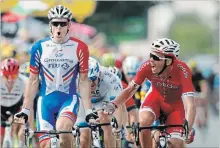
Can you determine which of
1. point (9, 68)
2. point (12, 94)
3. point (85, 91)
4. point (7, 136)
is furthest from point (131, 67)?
point (85, 91)

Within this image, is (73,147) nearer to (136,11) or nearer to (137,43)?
(136,11)

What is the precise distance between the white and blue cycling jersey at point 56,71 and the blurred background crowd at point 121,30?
20.6 feet

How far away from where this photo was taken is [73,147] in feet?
40.5

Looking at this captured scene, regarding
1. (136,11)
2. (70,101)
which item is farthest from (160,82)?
(136,11)

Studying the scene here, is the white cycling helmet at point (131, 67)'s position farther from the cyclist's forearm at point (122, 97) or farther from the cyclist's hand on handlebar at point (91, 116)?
the cyclist's hand on handlebar at point (91, 116)

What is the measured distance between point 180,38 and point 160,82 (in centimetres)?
9900

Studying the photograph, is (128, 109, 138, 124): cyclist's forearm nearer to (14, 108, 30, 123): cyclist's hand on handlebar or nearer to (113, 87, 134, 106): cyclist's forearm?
(113, 87, 134, 106): cyclist's forearm

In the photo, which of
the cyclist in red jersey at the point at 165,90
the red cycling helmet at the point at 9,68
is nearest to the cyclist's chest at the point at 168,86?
the cyclist in red jersey at the point at 165,90

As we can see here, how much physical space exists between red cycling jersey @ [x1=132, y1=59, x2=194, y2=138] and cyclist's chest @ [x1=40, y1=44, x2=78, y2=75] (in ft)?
2.92

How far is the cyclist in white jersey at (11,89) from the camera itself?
54.4ft

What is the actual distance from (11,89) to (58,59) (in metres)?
4.43

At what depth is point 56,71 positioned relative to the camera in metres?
12.5

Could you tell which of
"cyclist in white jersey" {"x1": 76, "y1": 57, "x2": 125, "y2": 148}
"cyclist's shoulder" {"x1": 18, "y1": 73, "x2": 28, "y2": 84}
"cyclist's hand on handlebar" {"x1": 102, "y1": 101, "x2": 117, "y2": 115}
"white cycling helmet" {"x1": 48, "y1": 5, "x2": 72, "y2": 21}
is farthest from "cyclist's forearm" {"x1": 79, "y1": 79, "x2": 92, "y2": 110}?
"cyclist's shoulder" {"x1": 18, "y1": 73, "x2": 28, "y2": 84}

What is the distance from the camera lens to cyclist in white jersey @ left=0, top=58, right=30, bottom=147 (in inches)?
653
